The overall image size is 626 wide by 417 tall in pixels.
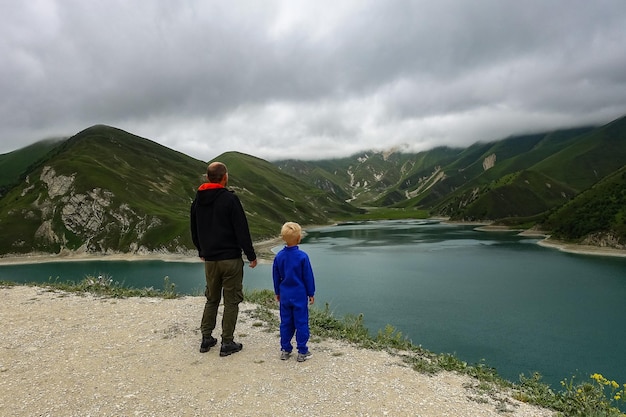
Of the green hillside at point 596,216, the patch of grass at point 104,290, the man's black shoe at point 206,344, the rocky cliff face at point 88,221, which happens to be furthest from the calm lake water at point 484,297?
the man's black shoe at point 206,344

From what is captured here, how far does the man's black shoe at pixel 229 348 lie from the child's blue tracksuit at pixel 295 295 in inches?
46.6

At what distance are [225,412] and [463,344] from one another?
100.0 ft

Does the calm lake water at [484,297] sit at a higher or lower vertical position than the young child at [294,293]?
lower

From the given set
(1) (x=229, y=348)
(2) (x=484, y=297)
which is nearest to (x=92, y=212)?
(2) (x=484, y=297)

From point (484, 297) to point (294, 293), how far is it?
164 ft

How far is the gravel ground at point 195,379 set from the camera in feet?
21.8

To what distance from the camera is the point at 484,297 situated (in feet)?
167

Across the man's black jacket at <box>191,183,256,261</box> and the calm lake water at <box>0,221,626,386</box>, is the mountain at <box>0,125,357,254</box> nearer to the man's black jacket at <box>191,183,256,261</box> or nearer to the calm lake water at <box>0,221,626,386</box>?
the calm lake water at <box>0,221,626,386</box>

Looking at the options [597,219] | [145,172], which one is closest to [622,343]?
[597,219]

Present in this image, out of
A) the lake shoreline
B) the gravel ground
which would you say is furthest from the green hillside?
the gravel ground

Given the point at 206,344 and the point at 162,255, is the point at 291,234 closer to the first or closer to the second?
the point at 206,344

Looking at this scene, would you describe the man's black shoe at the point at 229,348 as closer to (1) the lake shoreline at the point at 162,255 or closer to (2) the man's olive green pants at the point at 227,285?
(2) the man's olive green pants at the point at 227,285

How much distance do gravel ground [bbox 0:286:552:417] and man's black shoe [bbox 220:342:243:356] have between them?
0.16 metres

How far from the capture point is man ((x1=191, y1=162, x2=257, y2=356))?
863 centimetres
